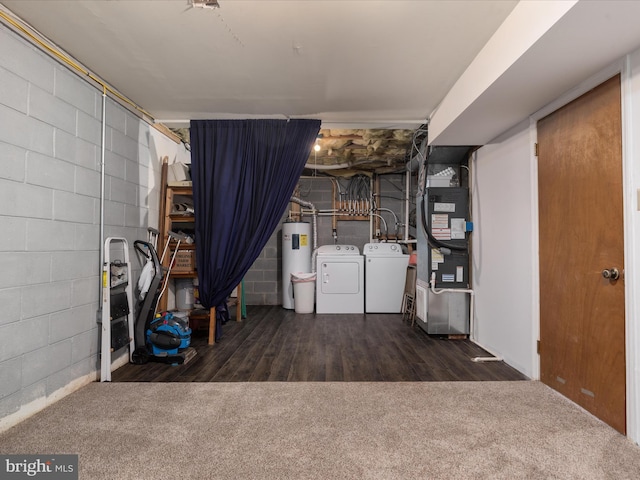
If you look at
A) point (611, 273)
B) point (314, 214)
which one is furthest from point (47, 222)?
point (314, 214)

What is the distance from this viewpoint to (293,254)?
191 inches

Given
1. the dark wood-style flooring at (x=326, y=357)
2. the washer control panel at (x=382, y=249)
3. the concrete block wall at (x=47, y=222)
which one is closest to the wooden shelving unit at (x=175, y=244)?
the dark wood-style flooring at (x=326, y=357)

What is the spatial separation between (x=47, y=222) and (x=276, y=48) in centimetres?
177

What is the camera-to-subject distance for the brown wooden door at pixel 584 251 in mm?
1702

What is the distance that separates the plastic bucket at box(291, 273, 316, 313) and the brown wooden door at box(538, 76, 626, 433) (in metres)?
2.87

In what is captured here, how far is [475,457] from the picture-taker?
4.85 feet

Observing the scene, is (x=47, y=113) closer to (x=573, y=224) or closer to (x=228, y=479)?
(x=228, y=479)

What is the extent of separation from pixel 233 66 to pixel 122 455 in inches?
92.4

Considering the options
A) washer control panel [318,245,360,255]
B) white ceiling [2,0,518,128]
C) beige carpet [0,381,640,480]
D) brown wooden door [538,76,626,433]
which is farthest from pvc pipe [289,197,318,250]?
brown wooden door [538,76,626,433]

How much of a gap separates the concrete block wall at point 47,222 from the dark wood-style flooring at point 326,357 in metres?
0.54

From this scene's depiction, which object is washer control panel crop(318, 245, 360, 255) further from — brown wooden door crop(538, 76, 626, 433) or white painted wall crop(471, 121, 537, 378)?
brown wooden door crop(538, 76, 626, 433)

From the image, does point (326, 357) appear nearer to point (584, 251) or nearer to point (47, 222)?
point (584, 251)

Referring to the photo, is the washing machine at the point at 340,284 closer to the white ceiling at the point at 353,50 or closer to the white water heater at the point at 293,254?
the white water heater at the point at 293,254

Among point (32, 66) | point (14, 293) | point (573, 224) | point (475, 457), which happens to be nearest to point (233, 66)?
point (32, 66)
